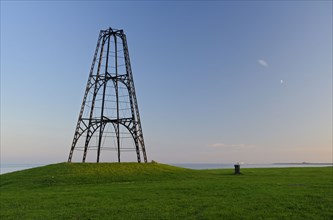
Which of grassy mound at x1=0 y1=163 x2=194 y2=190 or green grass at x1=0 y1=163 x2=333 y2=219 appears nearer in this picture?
green grass at x1=0 y1=163 x2=333 y2=219

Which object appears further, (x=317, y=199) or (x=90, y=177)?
(x=90, y=177)

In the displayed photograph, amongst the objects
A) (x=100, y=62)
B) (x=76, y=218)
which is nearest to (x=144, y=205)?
(x=76, y=218)

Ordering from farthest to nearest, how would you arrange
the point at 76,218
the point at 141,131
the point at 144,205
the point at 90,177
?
the point at 141,131, the point at 90,177, the point at 144,205, the point at 76,218

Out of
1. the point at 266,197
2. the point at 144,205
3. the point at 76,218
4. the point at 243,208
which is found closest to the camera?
the point at 76,218

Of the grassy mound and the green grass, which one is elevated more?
the grassy mound

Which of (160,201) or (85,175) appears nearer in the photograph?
(160,201)

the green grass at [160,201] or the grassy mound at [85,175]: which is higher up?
the grassy mound at [85,175]

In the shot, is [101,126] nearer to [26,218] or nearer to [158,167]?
[158,167]

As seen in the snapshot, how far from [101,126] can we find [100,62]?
8676mm

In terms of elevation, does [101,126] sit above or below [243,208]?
above

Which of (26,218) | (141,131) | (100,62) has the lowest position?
(26,218)

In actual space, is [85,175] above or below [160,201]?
above

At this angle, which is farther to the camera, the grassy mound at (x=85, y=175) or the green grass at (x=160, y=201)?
the grassy mound at (x=85, y=175)

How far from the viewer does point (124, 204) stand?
2023 centimetres
